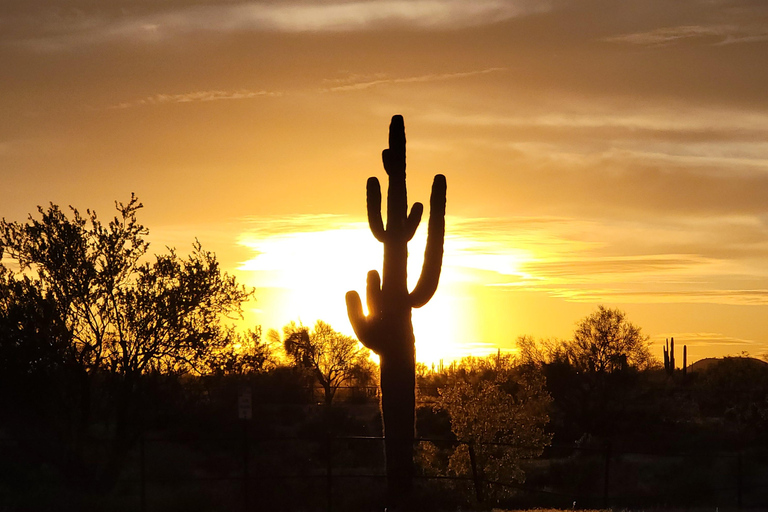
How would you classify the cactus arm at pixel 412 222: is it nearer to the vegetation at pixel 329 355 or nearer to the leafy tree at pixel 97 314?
the leafy tree at pixel 97 314

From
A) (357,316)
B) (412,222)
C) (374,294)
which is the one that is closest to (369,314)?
(357,316)

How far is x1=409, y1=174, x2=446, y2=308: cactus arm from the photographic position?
22672 mm

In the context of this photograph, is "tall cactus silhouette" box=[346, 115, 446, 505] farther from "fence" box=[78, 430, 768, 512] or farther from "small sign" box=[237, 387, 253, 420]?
"small sign" box=[237, 387, 253, 420]

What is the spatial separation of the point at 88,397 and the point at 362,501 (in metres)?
10.5

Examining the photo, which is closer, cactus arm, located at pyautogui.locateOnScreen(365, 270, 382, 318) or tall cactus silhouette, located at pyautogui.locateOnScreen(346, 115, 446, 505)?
tall cactus silhouette, located at pyautogui.locateOnScreen(346, 115, 446, 505)

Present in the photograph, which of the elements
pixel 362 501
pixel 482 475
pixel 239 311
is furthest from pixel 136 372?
pixel 482 475

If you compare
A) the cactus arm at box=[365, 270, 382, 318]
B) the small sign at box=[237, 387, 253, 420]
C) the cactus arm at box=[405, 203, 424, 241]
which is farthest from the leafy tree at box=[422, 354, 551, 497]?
the small sign at box=[237, 387, 253, 420]

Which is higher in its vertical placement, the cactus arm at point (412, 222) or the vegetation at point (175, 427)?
the cactus arm at point (412, 222)

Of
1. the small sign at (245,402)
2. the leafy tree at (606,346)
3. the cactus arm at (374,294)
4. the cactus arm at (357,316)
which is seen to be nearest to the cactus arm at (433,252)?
the cactus arm at (374,294)

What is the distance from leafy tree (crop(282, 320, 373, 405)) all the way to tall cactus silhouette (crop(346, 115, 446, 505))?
56.7 metres

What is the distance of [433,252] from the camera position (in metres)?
22.8

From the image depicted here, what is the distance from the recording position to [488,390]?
3238 cm

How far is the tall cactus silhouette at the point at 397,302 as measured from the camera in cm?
2212

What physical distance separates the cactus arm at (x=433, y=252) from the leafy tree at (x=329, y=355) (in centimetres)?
5701
